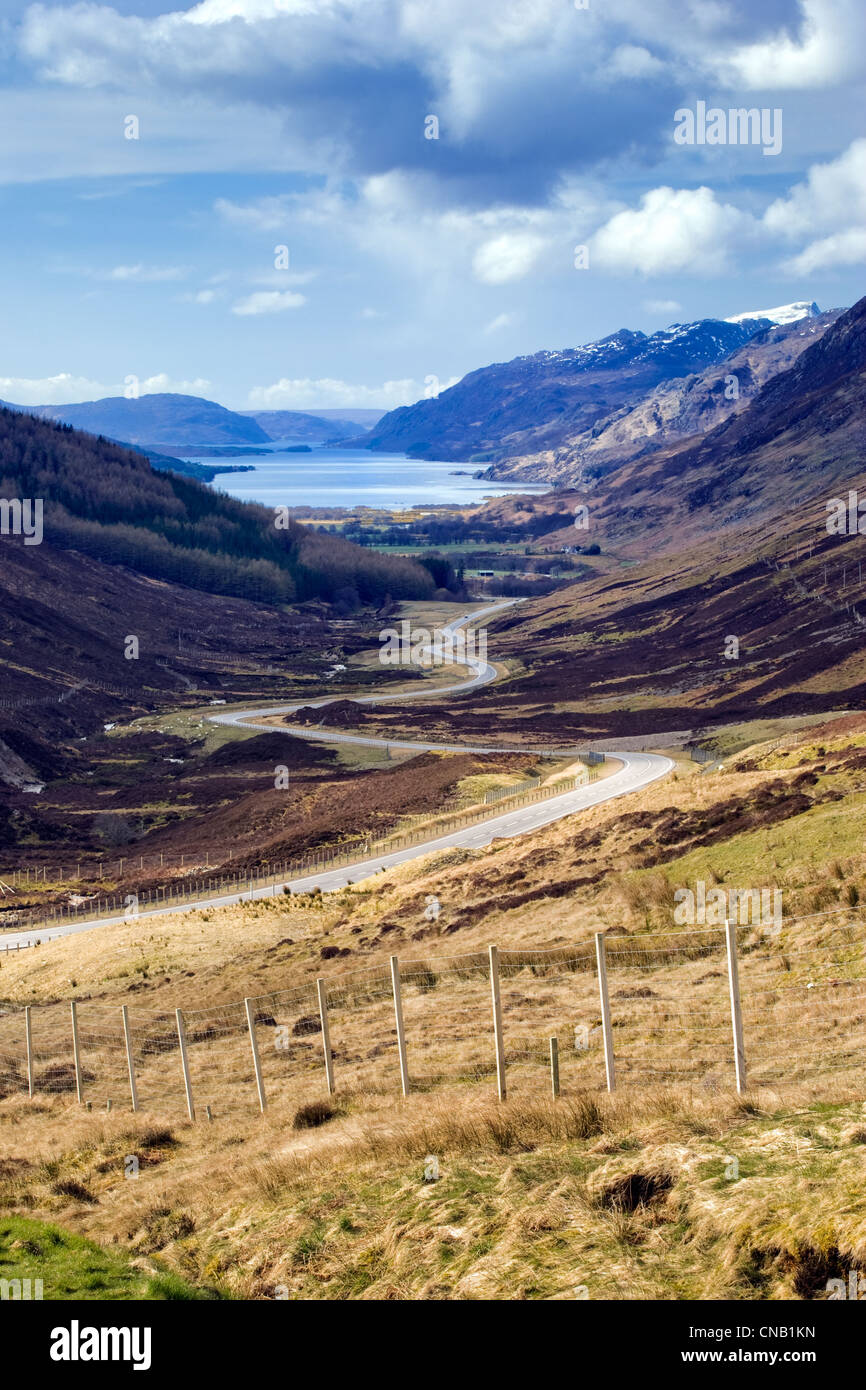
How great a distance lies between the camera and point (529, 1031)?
61.1ft

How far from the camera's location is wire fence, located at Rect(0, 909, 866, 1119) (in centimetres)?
1476

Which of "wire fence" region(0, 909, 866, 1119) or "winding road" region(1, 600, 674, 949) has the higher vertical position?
"wire fence" region(0, 909, 866, 1119)

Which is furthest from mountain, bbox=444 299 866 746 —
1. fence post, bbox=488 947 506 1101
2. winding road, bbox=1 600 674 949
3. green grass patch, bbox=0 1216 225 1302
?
green grass patch, bbox=0 1216 225 1302

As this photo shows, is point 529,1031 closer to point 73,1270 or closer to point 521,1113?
point 521,1113

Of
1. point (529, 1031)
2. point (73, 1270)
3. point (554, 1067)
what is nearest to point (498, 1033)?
point (554, 1067)

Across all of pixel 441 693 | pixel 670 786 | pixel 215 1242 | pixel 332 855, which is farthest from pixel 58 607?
pixel 215 1242

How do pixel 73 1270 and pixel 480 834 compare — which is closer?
pixel 73 1270

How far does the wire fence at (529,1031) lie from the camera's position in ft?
48.4

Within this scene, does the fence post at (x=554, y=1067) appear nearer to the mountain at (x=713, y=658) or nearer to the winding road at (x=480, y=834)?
the winding road at (x=480, y=834)

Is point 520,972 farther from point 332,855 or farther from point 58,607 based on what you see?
point 58,607

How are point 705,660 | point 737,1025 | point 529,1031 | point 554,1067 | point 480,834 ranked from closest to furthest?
point 737,1025 < point 554,1067 < point 529,1031 < point 480,834 < point 705,660

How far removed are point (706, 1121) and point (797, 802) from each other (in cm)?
2130

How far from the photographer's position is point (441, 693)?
153500mm

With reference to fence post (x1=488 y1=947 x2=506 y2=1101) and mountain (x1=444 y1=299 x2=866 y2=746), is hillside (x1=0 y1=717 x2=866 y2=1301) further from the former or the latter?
mountain (x1=444 y1=299 x2=866 y2=746)
